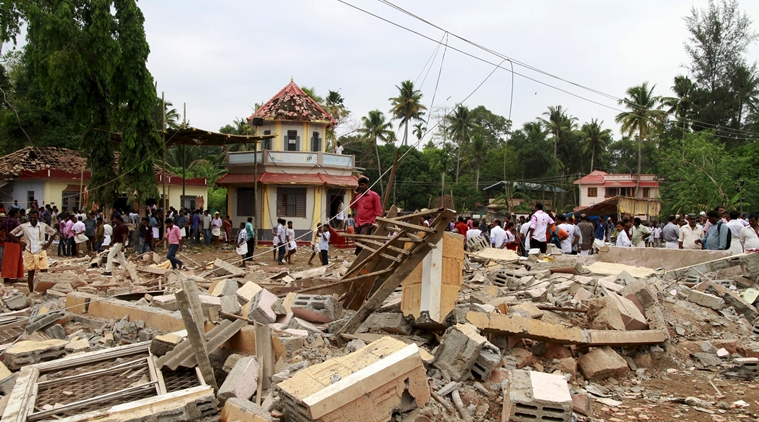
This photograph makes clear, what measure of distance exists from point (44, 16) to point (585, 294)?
19.8 meters

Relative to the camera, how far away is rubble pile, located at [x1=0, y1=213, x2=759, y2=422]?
441cm

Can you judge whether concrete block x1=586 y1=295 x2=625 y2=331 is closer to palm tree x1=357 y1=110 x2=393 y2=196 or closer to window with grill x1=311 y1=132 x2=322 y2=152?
window with grill x1=311 y1=132 x2=322 y2=152

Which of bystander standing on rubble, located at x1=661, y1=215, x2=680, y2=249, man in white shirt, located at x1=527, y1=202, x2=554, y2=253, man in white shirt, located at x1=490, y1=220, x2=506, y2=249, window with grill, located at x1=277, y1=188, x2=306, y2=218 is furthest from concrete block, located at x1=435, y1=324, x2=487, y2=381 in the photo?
window with grill, located at x1=277, y1=188, x2=306, y2=218

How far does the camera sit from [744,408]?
5.67 meters

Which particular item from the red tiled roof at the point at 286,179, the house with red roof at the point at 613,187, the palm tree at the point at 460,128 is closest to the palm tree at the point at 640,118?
the house with red roof at the point at 613,187

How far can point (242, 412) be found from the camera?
407cm

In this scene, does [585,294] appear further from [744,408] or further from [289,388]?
[289,388]

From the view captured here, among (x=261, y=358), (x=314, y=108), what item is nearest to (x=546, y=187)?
(x=314, y=108)

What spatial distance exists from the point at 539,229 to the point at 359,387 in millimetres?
9270

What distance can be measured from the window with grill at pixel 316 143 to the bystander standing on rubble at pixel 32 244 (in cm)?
1735

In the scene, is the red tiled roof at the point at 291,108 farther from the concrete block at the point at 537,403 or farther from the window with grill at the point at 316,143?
the concrete block at the point at 537,403

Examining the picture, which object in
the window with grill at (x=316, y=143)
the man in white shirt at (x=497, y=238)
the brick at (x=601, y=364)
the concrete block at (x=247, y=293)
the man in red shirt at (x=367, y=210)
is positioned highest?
the window with grill at (x=316, y=143)

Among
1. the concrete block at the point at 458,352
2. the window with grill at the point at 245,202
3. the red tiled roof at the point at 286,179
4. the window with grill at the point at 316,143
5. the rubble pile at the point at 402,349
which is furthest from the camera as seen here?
Result: the window with grill at the point at 316,143

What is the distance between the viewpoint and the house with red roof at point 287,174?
25.6 meters
